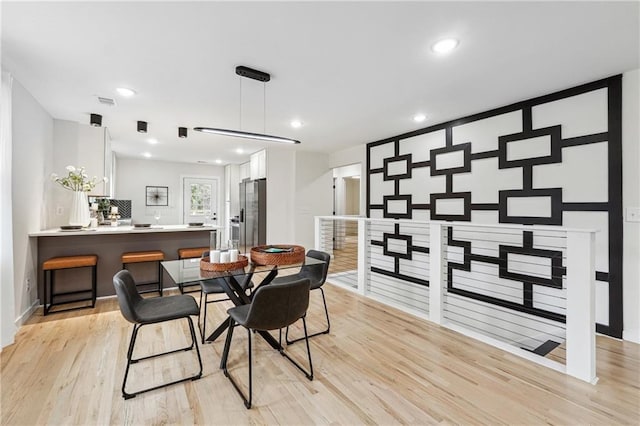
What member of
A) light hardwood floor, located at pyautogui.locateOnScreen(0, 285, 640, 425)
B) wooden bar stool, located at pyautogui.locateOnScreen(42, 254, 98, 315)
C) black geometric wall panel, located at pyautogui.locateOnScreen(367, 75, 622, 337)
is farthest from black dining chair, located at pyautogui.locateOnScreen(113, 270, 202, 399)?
black geometric wall panel, located at pyautogui.locateOnScreen(367, 75, 622, 337)

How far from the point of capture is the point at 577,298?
2.26m

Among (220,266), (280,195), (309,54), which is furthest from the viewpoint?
(280,195)

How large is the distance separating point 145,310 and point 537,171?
4266 millimetres

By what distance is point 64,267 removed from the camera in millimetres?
3525

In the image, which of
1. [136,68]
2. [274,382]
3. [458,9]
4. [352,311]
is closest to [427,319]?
[352,311]

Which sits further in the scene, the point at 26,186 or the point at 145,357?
the point at 26,186

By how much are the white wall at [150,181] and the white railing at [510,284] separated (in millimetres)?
5298

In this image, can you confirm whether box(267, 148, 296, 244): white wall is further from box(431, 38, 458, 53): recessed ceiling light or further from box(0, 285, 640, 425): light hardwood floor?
box(431, 38, 458, 53): recessed ceiling light

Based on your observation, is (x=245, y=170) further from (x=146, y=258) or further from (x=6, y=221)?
(x=6, y=221)

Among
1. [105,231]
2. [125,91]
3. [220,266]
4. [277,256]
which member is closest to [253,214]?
[105,231]

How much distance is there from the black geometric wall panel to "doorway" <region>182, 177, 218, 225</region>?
6.20 metres

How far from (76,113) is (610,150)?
20.9ft

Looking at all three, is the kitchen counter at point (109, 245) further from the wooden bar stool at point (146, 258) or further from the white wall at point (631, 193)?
the white wall at point (631, 193)

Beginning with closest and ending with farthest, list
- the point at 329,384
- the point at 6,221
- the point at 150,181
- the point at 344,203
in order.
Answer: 1. the point at 329,384
2. the point at 6,221
3. the point at 150,181
4. the point at 344,203
